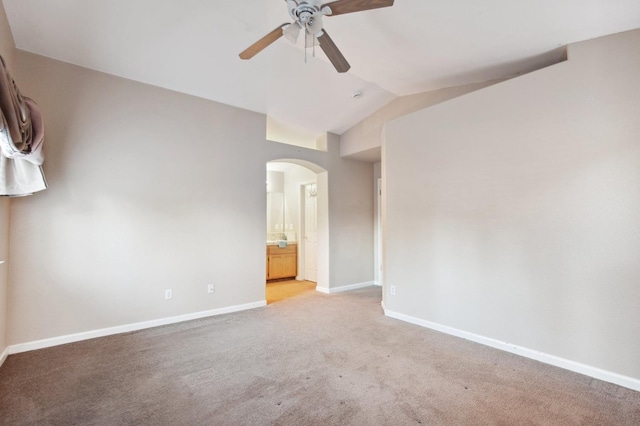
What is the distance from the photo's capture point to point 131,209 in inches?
134

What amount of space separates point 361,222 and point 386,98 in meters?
2.34

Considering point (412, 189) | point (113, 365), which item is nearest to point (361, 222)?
point (412, 189)

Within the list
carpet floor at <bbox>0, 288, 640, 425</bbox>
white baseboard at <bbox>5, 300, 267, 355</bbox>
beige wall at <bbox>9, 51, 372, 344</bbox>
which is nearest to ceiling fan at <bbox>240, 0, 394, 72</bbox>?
beige wall at <bbox>9, 51, 372, 344</bbox>

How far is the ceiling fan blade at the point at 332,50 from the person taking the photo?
2201mm

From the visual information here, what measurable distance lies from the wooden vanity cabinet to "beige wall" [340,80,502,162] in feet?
8.25

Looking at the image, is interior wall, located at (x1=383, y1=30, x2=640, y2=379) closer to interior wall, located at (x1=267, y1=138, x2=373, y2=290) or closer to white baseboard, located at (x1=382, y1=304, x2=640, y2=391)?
white baseboard, located at (x1=382, y1=304, x2=640, y2=391)

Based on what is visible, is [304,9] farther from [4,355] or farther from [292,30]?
[4,355]

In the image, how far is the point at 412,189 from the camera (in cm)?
378

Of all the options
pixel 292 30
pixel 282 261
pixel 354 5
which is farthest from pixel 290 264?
pixel 354 5

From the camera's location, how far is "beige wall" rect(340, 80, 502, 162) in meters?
3.92

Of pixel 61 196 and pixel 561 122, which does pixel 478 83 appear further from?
pixel 61 196

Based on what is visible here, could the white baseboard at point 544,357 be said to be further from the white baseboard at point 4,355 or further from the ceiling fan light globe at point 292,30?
the white baseboard at point 4,355

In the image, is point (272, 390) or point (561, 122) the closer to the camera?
point (272, 390)

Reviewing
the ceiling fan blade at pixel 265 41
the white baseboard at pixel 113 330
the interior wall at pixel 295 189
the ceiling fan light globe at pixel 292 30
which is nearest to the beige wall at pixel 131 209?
the white baseboard at pixel 113 330
